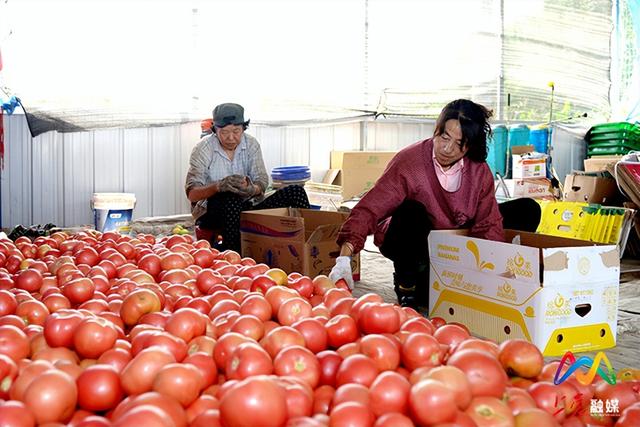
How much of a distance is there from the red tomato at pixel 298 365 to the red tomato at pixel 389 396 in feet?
0.51

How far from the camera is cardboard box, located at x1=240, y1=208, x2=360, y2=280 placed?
3506mm

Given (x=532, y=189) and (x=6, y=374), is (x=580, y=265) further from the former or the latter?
(x=532, y=189)

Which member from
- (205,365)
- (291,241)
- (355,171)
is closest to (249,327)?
(205,365)

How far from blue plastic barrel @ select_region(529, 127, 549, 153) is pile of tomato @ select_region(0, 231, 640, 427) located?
6886 millimetres

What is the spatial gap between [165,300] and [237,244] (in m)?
2.35

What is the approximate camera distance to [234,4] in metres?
6.84

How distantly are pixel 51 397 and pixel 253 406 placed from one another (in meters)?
0.36

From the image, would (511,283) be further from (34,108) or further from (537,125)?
(537,125)

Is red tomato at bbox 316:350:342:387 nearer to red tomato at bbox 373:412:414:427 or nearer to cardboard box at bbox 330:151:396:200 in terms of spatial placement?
red tomato at bbox 373:412:414:427

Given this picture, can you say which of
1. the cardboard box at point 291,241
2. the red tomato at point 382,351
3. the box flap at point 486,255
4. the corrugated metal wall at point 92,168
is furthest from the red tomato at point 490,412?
the corrugated metal wall at point 92,168

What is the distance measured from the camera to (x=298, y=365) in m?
1.32

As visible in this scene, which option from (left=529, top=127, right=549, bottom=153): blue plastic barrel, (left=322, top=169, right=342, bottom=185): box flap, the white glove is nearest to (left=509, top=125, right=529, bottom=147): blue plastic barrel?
(left=529, top=127, right=549, bottom=153): blue plastic barrel

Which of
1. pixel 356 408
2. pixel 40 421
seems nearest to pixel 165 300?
pixel 40 421

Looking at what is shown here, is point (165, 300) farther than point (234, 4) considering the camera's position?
No
